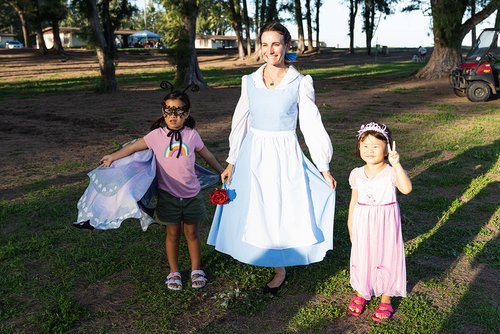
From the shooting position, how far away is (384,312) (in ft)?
11.7

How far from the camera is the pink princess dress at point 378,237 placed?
3.40 meters

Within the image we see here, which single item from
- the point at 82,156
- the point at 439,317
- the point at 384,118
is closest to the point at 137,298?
the point at 439,317

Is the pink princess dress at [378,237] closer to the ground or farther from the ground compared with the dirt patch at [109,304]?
farther from the ground

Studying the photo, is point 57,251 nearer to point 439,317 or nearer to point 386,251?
point 386,251

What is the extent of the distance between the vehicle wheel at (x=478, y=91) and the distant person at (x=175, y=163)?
43.8 feet

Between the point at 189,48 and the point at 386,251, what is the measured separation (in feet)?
55.6

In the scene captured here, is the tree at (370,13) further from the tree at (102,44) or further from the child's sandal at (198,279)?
the child's sandal at (198,279)

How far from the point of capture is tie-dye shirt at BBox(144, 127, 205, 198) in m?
3.87

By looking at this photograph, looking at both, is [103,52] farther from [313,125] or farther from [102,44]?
[313,125]

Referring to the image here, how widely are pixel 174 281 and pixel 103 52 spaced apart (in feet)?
52.9

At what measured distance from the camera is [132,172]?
382cm

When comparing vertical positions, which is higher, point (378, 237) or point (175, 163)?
point (175, 163)

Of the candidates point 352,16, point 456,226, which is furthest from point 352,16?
point 456,226

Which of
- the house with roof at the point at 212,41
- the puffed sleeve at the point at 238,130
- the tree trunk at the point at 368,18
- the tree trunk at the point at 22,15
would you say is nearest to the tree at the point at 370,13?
the tree trunk at the point at 368,18
